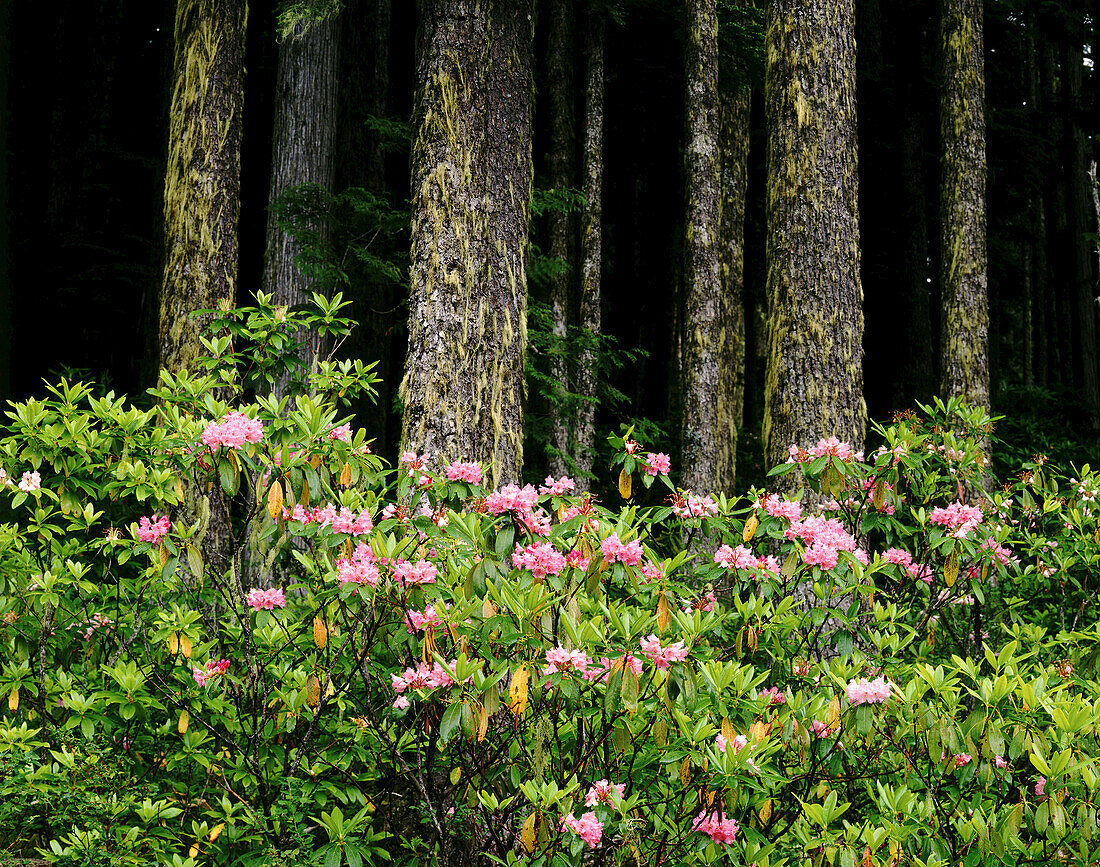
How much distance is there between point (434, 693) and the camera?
2.40m

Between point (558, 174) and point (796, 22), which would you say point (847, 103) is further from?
point (558, 174)

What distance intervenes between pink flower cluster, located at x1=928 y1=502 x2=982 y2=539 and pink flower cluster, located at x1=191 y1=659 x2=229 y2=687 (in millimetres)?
2613

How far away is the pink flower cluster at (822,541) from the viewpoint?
9.26 feet

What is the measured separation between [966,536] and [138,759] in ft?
10.2

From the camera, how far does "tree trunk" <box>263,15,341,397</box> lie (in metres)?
7.89

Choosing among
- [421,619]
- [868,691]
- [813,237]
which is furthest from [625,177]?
[868,691]

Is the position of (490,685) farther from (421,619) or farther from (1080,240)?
(1080,240)

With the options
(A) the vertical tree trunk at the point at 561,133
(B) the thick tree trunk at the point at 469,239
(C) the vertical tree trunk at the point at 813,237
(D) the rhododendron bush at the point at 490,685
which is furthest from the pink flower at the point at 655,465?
(A) the vertical tree trunk at the point at 561,133

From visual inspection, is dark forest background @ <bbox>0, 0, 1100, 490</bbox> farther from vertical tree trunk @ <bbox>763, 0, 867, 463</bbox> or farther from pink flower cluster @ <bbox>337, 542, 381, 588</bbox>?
pink flower cluster @ <bbox>337, 542, 381, 588</bbox>

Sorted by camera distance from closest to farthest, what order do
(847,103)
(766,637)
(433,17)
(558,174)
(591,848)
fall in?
(591,848) → (766,637) → (433,17) → (847,103) → (558,174)

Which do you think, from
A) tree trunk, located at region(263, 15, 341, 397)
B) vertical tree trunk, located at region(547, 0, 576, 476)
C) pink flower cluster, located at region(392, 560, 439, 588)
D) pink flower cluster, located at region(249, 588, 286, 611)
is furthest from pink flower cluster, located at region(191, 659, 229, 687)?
vertical tree trunk, located at region(547, 0, 576, 476)

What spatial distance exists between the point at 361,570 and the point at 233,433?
75 centimetres

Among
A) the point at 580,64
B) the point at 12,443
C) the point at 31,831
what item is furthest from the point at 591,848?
the point at 580,64

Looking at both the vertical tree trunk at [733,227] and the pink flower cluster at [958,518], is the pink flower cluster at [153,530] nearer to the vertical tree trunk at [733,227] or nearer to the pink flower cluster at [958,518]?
the pink flower cluster at [958,518]
